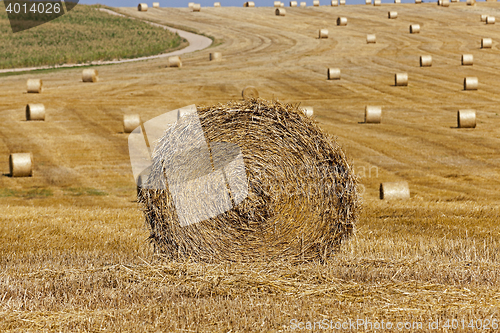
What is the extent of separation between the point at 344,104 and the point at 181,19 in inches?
1424

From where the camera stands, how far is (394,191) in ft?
43.1

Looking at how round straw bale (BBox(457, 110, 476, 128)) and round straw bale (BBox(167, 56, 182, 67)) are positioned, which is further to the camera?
round straw bale (BBox(167, 56, 182, 67))

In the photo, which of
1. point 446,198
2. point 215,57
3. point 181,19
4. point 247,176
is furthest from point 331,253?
point 181,19

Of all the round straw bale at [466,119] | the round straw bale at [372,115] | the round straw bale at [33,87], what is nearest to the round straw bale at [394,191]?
the round straw bale at [466,119]

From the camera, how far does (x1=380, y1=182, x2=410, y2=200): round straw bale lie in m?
13.1

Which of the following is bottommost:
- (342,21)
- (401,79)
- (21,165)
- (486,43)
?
(21,165)

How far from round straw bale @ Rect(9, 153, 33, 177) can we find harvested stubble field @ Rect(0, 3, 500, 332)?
0.75 ft

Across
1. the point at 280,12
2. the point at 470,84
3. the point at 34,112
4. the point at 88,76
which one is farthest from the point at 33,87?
the point at 280,12

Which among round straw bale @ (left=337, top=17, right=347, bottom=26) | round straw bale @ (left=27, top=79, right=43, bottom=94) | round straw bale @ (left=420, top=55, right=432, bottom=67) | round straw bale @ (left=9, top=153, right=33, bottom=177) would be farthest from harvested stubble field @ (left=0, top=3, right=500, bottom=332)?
round straw bale @ (left=337, top=17, right=347, bottom=26)

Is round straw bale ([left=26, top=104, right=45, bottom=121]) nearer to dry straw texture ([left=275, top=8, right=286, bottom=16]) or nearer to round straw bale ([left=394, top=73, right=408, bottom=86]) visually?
round straw bale ([left=394, top=73, right=408, bottom=86])

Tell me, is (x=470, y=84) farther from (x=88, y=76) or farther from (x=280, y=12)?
(x=280, y=12)

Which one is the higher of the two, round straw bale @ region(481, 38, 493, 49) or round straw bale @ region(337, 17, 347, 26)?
round straw bale @ region(337, 17, 347, 26)

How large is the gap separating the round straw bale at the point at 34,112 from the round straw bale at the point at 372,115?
11.3 meters

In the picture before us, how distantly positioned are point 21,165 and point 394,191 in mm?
9064
